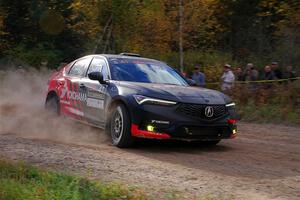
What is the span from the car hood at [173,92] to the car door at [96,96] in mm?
480

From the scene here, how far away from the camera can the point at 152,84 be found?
10156mm

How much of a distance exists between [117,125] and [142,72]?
1.38m

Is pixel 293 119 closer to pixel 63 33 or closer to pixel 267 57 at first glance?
pixel 267 57

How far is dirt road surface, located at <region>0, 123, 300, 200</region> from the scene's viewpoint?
6941 mm

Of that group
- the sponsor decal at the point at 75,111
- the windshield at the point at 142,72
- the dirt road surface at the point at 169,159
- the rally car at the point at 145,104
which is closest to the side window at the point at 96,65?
the rally car at the point at 145,104

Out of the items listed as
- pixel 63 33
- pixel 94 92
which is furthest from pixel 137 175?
pixel 63 33

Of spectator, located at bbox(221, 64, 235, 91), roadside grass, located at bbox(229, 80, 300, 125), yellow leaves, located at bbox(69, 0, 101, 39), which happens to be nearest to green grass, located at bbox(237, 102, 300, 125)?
roadside grass, located at bbox(229, 80, 300, 125)

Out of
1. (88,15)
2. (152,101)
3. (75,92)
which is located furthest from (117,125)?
(88,15)

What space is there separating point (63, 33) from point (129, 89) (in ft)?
95.0

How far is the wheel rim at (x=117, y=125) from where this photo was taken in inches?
381

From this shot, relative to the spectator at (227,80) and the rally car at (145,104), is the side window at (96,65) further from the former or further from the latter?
the spectator at (227,80)

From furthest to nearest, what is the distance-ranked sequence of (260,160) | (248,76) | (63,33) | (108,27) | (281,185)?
(63,33)
(108,27)
(248,76)
(260,160)
(281,185)

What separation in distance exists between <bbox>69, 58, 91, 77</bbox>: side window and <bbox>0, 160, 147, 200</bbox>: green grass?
471 cm

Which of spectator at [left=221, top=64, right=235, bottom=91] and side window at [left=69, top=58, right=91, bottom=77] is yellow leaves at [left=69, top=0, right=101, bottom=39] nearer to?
spectator at [left=221, top=64, right=235, bottom=91]
